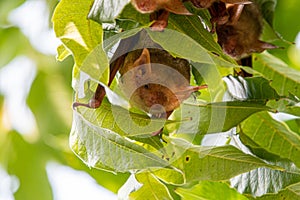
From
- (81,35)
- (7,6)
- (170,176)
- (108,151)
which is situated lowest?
(7,6)

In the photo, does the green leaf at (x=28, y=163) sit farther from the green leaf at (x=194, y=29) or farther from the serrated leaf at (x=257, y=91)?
the green leaf at (x=194, y=29)

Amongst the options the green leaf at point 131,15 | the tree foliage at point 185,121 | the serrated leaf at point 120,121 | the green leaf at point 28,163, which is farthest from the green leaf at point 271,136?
the green leaf at point 28,163

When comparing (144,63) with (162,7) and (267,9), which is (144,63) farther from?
(267,9)

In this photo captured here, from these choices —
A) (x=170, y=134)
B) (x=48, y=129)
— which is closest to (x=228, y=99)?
(x=170, y=134)

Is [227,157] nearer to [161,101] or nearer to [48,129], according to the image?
[161,101]

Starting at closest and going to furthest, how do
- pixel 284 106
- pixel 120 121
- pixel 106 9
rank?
pixel 106 9 < pixel 120 121 < pixel 284 106

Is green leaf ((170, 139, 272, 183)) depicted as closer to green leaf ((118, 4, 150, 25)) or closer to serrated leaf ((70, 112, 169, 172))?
serrated leaf ((70, 112, 169, 172))

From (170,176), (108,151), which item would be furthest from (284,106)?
(108,151)

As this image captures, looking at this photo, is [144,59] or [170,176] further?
[170,176]
